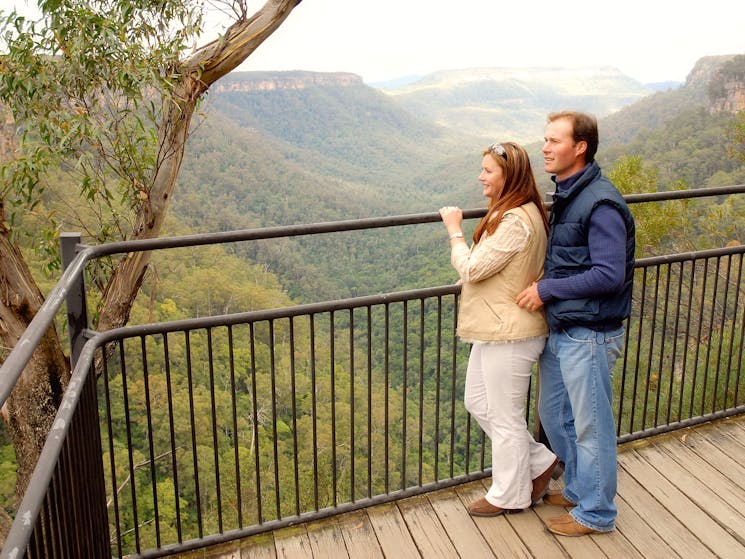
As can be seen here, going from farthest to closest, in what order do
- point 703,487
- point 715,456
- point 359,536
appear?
point 715,456 → point 703,487 → point 359,536

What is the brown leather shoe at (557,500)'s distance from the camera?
8.45ft

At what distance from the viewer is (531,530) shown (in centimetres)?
245

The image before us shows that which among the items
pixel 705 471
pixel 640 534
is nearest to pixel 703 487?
pixel 705 471

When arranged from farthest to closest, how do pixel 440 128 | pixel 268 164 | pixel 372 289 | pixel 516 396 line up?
pixel 440 128, pixel 268 164, pixel 372 289, pixel 516 396

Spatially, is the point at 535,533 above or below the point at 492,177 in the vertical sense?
below

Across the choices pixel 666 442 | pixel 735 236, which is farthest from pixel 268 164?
pixel 666 442

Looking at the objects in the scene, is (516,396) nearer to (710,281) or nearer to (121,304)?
(121,304)

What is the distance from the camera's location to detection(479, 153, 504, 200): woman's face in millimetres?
2186

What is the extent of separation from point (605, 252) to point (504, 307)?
357 millimetres

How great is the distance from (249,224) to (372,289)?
8532 millimetres

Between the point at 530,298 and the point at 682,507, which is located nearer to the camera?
the point at 530,298

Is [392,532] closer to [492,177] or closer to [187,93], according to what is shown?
[492,177]

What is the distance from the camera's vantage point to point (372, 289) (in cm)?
4138

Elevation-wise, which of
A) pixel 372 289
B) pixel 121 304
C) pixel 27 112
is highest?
pixel 27 112
